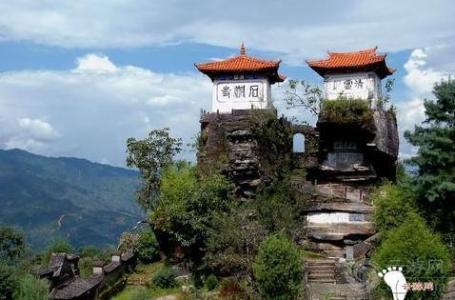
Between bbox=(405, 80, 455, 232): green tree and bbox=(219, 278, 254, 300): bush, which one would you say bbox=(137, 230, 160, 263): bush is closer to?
bbox=(219, 278, 254, 300): bush

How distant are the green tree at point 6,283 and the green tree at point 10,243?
31.8 m

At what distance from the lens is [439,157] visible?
1237 inches

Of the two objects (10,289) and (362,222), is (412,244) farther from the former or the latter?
(10,289)

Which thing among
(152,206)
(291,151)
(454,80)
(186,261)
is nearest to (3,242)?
(152,206)

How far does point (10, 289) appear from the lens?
3212 centimetres

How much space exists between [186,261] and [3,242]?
2841cm

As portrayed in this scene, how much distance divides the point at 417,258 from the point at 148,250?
78.5ft

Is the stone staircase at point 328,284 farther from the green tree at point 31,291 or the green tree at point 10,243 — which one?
the green tree at point 10,243

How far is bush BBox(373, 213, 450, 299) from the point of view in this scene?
25500mm

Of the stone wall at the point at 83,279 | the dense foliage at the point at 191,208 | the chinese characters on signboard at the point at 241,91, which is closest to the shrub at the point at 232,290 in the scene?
the dense foliage at the point at 191,208

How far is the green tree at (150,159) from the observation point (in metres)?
48.5

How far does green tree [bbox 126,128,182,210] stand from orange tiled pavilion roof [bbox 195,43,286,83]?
306 inches

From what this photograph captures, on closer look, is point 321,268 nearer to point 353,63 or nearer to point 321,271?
point 321,271

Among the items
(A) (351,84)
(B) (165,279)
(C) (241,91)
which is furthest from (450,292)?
(C) (241,91)
